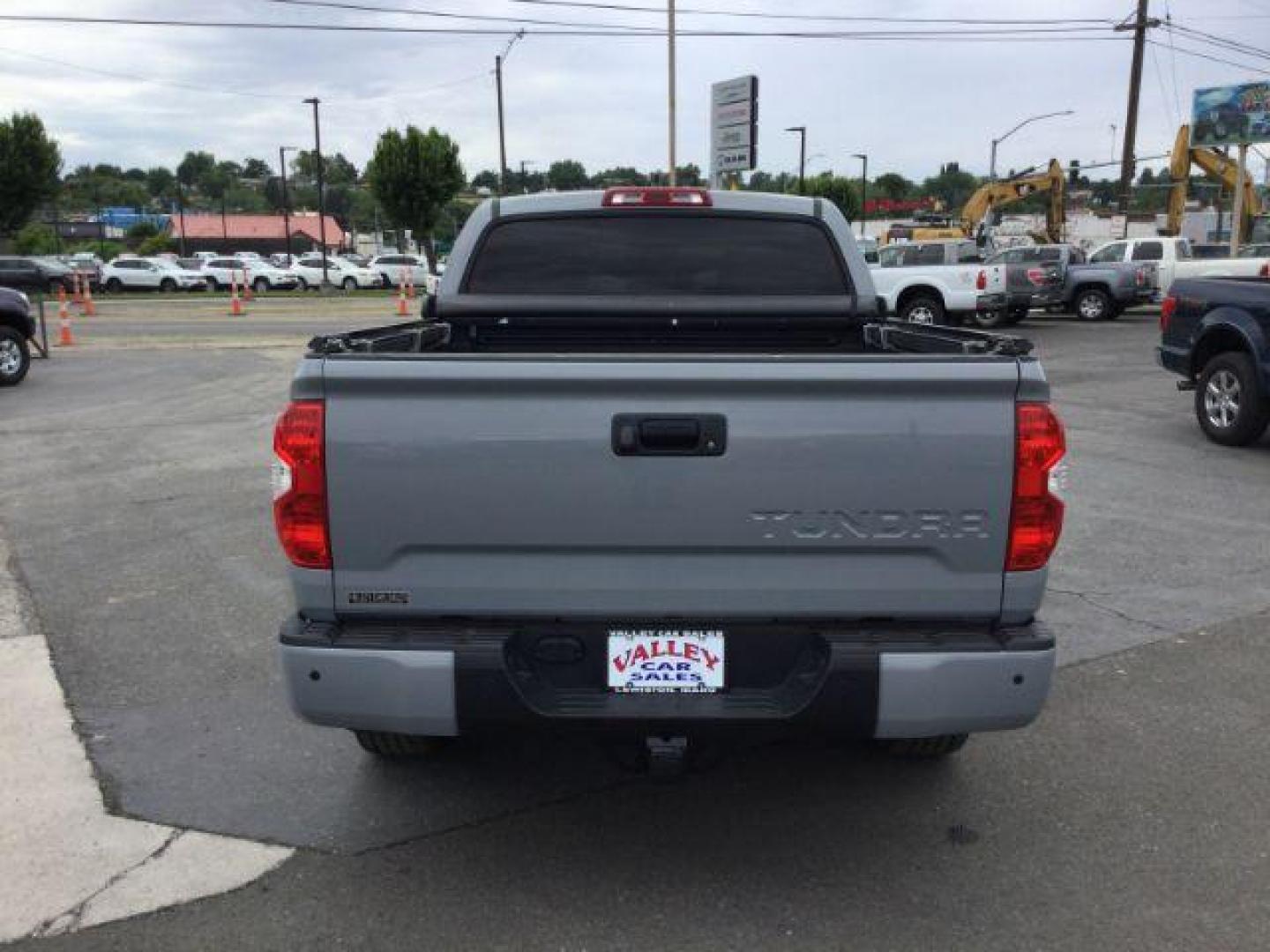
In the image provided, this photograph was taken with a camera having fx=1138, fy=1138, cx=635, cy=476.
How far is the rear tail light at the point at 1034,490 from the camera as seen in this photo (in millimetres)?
2955

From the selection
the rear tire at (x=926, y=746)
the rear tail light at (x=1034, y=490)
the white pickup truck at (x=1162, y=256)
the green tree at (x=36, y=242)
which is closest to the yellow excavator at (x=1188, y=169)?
the white pickup truck at (x=1162, y=256)

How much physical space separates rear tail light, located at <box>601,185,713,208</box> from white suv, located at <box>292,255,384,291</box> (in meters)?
46.4

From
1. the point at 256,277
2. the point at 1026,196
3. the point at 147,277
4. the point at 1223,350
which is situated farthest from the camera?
the point at 256,277

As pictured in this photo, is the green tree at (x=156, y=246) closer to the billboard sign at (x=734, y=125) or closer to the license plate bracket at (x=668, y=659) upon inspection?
the billboard sign at (x=734, y=125)

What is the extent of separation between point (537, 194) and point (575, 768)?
2457 mm

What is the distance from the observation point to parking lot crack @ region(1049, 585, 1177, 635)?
5672 mm

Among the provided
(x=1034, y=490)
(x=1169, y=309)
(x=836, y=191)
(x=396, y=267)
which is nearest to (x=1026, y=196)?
(x=1169, y=309)

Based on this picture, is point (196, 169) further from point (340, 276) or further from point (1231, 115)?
point (1231, 115)

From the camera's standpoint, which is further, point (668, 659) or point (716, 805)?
point (716, 805)

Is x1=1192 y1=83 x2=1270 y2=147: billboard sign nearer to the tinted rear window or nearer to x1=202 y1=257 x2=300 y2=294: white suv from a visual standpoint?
the tinted rear window

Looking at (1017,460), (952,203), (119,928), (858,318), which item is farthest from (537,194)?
(952,203)

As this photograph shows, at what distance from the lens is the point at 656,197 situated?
4754 millimetres

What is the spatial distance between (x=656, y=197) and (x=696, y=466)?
7.01ft

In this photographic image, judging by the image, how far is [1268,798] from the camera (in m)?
3.91
